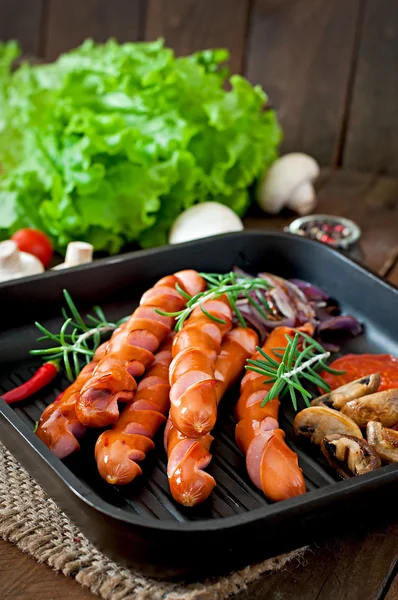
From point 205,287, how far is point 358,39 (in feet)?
5.23

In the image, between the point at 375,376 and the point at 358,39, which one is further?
the point at 358,39

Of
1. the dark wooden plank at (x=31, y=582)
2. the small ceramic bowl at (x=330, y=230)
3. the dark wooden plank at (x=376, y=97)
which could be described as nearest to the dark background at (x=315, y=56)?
the dark wooden plank at (x=376, y=97)

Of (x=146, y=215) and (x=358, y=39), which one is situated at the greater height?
(x=358, y=39)

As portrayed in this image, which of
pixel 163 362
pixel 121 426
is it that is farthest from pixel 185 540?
pixel 163 362

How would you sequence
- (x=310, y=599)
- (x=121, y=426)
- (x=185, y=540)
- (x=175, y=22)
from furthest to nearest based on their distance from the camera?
(x=175, y=22) < (x=121, y=426) < (x=310, y=599) < (x=185, y=540)

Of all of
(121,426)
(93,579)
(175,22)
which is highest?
(175,22)

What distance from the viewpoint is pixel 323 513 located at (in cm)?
104

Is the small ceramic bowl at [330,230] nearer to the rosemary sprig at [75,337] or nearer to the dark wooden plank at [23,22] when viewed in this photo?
the rosemary sprig at [75,337]

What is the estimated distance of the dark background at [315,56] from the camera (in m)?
2.79

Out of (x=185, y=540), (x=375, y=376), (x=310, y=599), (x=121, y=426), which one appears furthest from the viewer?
(x=375, y=376)

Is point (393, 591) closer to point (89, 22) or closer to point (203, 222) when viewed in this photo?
point (203, 222)

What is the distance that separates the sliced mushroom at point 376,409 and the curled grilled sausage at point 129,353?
1.16ft

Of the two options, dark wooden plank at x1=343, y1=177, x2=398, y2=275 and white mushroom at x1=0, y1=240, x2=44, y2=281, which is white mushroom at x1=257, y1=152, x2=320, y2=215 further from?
white mushroom at x1=0, y1=240, x2=44, y2=281

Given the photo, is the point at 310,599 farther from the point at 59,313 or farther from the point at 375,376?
the point at 59,313
